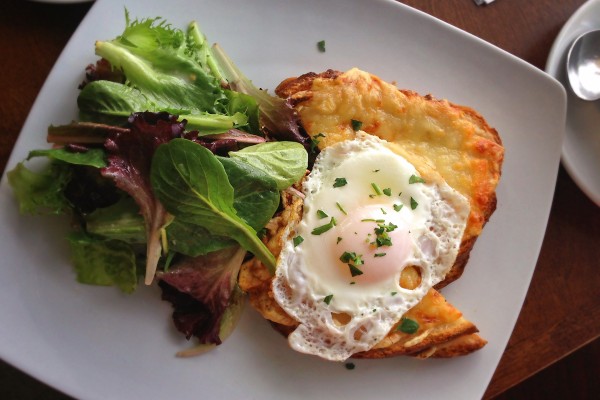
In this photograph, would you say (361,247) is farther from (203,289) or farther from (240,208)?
(203,289)

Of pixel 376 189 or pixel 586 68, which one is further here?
pixel 586 68

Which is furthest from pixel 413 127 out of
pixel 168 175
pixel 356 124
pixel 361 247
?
pixel 168 175

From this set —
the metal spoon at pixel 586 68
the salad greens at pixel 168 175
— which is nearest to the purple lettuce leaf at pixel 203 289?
the salad greens at pixel 168 175

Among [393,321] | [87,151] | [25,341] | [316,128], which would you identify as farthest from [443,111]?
[25,341]

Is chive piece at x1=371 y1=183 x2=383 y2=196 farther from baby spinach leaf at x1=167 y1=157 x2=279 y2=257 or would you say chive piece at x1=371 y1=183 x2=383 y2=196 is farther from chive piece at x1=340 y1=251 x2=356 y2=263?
baby spinach leaf at x1=167 y1=157 x2=279 y2=257

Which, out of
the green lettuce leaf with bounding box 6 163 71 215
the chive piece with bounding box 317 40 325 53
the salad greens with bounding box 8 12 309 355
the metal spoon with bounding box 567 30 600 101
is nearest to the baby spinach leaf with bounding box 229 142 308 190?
the salad greens with bounding box 8 12 309 355

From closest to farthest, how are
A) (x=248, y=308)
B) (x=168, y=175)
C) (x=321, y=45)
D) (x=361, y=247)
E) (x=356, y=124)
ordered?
(x=168, y=175) → (x=361, y=247) → (x=356, y=124) → (x=248, y=308) → (x=321, y=45)

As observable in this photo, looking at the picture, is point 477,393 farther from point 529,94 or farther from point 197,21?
point 197,21
